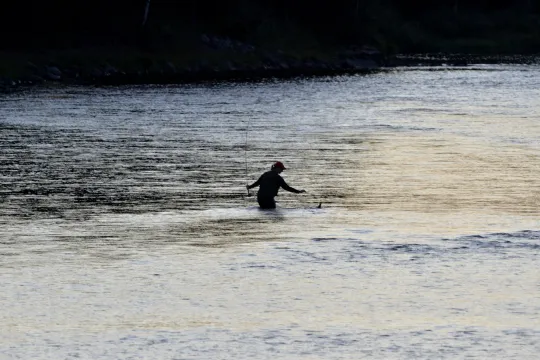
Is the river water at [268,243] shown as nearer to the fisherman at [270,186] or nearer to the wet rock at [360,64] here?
the fisherman at [270,186]

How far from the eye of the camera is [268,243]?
24.1 meters

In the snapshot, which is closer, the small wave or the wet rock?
the small wave

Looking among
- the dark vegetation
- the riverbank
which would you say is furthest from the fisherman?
the dark vegetation

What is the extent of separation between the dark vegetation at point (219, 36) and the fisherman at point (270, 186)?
155 feet

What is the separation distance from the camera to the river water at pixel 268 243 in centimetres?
1775

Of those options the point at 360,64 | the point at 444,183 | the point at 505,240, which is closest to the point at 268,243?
the point at 505,240

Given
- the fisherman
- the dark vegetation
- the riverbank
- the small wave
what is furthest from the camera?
the dark vegetation

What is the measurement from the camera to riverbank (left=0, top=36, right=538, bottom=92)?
76125 mm

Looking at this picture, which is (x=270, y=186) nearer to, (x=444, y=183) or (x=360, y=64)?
(x=444, y=183)

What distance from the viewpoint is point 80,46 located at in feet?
276

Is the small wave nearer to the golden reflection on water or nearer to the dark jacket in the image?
the golden reflection on water

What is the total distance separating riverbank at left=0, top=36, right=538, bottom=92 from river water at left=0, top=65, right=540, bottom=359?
25.9m

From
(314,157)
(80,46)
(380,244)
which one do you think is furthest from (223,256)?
(80,46)

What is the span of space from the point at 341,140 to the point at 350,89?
27270mm
